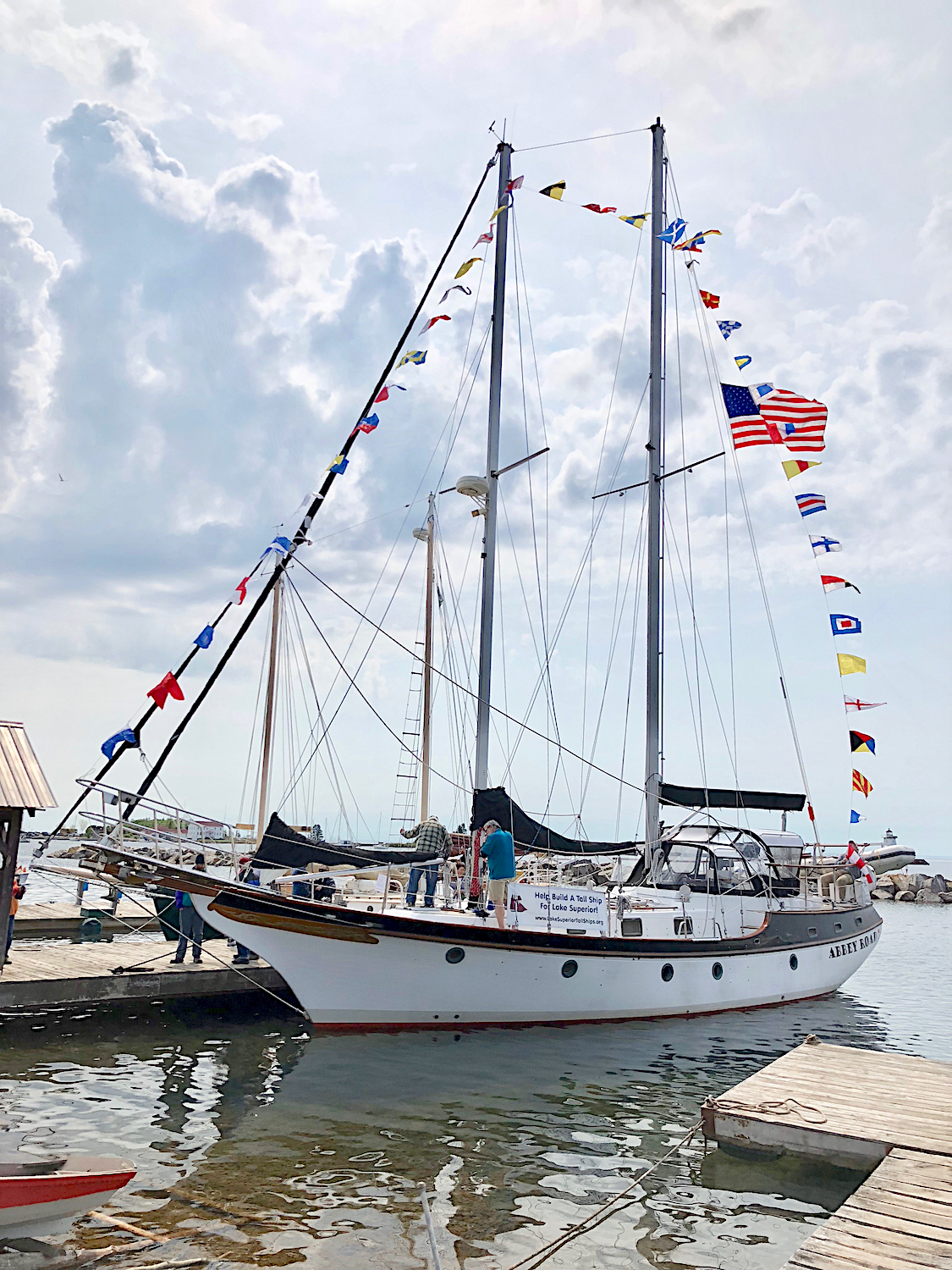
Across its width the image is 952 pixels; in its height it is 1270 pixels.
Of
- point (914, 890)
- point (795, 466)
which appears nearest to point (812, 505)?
point (795, 466)

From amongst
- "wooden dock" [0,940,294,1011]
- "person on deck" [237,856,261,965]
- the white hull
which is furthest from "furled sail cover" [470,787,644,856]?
"wooden dock" [0,940,294,1011]

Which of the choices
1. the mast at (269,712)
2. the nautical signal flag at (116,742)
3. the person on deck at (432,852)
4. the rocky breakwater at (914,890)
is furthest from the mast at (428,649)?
the rocky breakwater at (914,890)

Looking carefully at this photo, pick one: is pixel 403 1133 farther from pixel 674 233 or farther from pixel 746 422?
pixel 674 233

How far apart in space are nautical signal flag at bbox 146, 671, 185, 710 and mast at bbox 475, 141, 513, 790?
Result: 21.2 feet

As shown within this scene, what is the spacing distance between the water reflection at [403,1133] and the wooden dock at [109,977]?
45cm

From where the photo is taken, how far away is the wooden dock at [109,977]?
14.0 metres

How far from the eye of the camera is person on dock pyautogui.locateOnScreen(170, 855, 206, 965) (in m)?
16.8

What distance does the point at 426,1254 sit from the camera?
704 cm

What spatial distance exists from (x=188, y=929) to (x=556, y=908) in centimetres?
726

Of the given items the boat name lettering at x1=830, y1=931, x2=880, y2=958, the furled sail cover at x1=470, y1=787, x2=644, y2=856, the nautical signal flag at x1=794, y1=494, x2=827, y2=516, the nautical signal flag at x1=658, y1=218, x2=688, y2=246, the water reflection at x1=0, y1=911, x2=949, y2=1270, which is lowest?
the water reflection at x1=0, y1=911, x2=949, y2=1270

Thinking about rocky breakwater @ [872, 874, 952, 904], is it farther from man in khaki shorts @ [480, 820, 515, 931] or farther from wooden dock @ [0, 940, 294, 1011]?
wooden dock @ [0, 940, 294, 1011]

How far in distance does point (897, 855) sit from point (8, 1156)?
4912 cm

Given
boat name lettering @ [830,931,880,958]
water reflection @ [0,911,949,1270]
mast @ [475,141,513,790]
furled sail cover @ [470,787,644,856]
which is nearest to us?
water reflection @ [0,911,949,1270]

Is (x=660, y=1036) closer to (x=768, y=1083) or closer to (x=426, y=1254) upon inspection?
(x=768, y=1083)
